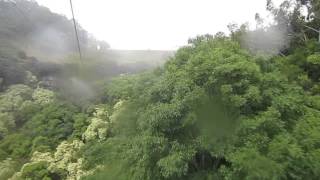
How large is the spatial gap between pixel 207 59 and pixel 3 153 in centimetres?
1903

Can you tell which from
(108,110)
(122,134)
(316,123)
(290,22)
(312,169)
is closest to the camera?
(312,169)

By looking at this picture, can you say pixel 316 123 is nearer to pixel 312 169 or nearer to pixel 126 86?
pixel 312 169

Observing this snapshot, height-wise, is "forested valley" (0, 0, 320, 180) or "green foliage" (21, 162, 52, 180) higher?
"forested valley" (0, 0, 320, 180)

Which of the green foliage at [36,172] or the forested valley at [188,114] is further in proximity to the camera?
the green foliage at [36,172]

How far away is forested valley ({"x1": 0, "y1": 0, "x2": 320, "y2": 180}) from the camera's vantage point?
57.3ft

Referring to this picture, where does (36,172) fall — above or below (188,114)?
below

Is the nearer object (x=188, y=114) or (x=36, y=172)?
(x=188, y=114)

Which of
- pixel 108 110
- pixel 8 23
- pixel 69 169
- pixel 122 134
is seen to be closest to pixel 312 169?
pixel 122 134

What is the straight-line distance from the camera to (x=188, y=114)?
59.5 feet

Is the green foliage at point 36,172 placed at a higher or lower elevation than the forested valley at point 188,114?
lower

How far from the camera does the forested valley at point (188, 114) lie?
17453 millimetres

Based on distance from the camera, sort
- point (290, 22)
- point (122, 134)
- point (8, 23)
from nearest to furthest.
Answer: point (122, 134) < point (290, 22) < point (8, 23)

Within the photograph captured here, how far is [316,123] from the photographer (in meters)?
18.8

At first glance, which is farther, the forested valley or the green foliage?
the green foliage
